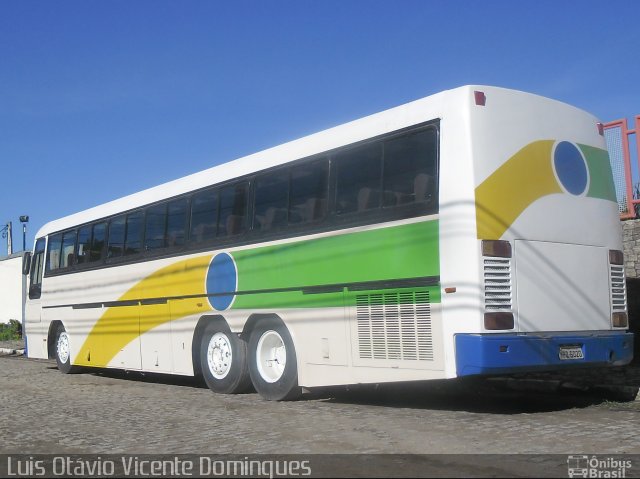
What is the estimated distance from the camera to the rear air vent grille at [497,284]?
8.12 metres

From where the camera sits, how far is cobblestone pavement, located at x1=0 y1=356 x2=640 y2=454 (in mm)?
7219

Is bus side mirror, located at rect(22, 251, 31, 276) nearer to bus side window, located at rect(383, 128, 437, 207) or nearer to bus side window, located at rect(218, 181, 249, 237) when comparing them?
bus side window, located at rect(218, 181, 249, 237)

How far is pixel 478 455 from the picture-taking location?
654cm

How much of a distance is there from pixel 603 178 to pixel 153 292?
25.4 ft

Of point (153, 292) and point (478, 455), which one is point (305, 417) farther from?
point (153, 292)

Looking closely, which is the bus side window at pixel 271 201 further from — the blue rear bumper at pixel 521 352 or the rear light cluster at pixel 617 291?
Result: the rear light cluster at pixel 617 291

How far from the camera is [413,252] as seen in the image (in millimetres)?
8703

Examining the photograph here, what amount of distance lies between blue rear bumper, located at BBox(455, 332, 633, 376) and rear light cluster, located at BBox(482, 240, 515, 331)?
0.15 metres

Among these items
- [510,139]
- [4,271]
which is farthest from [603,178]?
[4,271]

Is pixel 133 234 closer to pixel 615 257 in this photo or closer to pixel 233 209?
pixel 233 209

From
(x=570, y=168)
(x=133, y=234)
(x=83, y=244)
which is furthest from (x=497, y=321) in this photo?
(x=83, y=244)

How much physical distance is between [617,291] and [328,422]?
3.84m

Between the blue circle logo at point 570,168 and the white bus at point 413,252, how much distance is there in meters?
0.02
